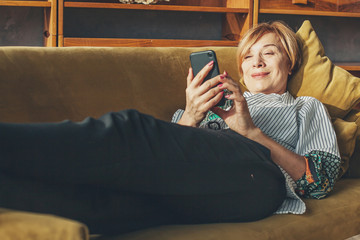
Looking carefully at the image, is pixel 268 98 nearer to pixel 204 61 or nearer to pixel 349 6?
pixel 204 61

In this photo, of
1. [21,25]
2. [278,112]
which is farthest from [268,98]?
[21,25]

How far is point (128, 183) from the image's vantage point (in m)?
0.93

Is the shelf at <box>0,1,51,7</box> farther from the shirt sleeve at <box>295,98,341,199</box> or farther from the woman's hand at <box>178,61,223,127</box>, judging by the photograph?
the shirt sleeve at <box>295,98,341,199</box>

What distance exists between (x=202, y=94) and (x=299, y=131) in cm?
32

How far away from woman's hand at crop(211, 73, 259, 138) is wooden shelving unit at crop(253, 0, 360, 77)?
166 centimetres

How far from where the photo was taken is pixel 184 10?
9.07 ft

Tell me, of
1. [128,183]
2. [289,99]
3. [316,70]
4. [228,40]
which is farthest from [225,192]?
[228,40]

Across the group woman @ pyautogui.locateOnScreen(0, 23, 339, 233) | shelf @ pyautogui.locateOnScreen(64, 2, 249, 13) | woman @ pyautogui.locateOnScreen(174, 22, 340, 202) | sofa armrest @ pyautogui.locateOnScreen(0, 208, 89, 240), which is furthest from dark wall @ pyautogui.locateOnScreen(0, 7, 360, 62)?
sofa armrest @ pyautogui.locateOnScreen(0, 208, 89, 240)

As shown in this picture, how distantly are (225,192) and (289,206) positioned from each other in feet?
0.81

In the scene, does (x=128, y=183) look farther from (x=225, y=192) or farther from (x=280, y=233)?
(x=280, y=233)

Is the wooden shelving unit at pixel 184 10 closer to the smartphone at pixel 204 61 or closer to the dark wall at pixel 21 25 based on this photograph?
the dark wall at pixel 21 25

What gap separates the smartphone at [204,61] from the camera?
1.32 meters

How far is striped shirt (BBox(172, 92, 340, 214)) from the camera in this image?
130 cm

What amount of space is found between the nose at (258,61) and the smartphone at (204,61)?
31cm
